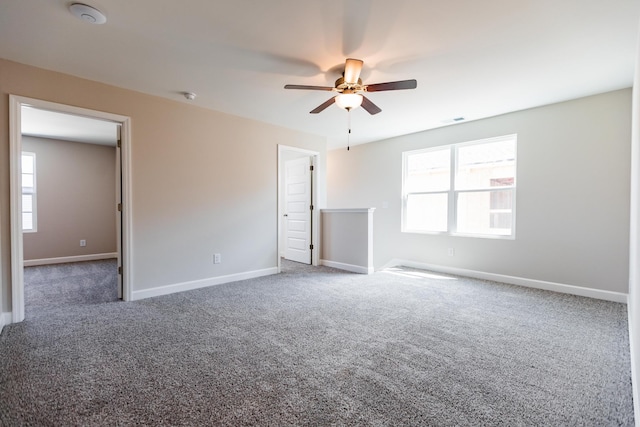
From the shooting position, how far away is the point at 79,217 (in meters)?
6.11

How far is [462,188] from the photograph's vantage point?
4.86 meters

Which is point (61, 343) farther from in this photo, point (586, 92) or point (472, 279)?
point (586, 92)

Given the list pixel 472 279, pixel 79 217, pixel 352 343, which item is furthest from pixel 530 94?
pixel 79 217

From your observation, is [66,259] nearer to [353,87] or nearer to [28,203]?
[28,203]

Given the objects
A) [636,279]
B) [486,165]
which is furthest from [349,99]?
[486,165]

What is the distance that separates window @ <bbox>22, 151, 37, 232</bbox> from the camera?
556 cm

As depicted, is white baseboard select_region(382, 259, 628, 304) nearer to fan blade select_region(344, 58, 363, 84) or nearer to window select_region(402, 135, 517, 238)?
window select_region(402, 135, 517, 238)

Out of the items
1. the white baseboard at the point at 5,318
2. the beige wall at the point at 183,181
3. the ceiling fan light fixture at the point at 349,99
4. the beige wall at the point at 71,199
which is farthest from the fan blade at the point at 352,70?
the beige wall at the point at 71,199

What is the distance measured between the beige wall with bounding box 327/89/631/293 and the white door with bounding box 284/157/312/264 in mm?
2333

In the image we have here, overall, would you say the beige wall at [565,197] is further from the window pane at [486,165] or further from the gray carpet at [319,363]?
the gray carpet at [319,363]

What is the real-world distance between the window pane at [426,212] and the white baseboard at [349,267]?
4.14 ft

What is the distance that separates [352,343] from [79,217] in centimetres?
645

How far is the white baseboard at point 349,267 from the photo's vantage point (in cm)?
494

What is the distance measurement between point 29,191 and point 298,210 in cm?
504
